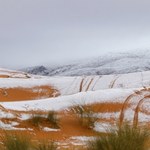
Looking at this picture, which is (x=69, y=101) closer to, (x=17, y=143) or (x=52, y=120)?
(x=52, y=120)

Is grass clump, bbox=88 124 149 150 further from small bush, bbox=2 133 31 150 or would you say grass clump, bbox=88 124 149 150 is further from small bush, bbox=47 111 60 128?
small bush, bbox=47 111 60 128

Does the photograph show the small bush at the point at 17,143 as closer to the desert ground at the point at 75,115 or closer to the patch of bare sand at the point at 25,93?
the desert ground at the point at 75,115

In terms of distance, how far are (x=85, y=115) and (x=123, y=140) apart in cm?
861

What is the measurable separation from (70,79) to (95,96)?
13549mm

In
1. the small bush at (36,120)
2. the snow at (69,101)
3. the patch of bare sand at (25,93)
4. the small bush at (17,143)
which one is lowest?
the patch of bare sand at (25,93)

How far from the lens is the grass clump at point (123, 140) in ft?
31.3

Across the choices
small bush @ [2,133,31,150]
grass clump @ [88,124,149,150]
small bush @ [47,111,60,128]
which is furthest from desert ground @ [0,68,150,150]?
grass clump @ [88,124,149,150]

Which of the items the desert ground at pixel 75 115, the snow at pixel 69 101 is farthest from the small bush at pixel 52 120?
the snow at pixel 69 101

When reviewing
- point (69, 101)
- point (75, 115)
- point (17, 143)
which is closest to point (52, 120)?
point (75, 115)

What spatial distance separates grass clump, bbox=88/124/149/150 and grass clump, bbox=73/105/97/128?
23.8 feet

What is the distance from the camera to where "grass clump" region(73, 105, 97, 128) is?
17.8m

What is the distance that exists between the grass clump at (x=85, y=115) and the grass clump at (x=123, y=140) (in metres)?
7.24

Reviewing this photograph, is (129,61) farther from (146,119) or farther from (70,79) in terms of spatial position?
(146,119)

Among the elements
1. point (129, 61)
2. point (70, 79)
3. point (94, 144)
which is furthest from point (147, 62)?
point (94, 144)
